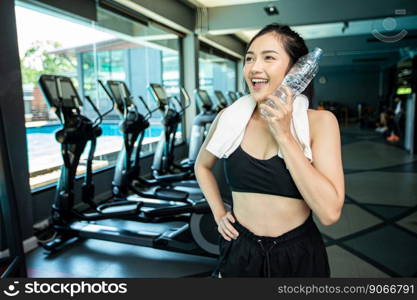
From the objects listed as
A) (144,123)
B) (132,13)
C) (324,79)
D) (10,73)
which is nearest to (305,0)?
(132,13)

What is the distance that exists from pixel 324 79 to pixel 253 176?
17590mm

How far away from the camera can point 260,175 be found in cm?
89

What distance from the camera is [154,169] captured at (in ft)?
15.2

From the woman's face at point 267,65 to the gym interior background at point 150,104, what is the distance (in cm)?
24

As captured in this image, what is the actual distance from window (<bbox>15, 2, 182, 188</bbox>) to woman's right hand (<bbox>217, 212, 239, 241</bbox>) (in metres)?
2.64

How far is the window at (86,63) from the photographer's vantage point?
3398mm

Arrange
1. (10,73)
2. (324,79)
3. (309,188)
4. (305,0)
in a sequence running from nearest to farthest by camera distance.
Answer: (309,188)
(10,73)
(305,0)
(324,79)

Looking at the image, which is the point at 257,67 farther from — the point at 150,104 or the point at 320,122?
the point at 150,104

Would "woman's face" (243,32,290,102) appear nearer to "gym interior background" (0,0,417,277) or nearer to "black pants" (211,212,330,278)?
"gym interior background" (0,0,417,277)

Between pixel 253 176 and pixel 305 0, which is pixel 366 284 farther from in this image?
pixel 305 0

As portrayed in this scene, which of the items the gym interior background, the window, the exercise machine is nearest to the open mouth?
the gym interior background

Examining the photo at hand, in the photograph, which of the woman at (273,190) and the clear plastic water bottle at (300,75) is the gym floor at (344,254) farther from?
the clear plastic water bottle at (300,75)

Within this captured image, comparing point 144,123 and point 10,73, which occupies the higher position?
point 10,73

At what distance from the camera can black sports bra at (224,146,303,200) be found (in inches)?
33.9
